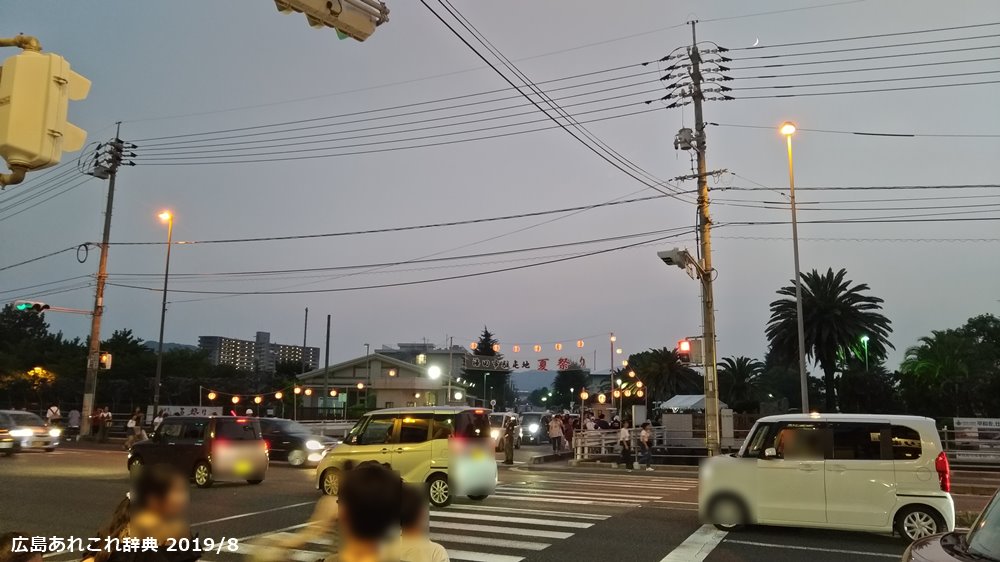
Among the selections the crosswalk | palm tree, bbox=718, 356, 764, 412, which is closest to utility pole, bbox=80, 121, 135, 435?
the crosswalk

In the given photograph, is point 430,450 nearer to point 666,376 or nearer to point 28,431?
point 28,431

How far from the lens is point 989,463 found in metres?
22.2

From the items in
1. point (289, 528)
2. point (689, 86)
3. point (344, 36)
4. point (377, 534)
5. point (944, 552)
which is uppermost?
point (689, 86)

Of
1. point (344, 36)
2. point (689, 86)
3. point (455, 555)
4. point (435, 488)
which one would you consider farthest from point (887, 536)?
point (689, 86)

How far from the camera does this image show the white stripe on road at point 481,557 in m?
8.66

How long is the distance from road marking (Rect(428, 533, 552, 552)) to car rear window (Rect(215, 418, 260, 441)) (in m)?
8.85

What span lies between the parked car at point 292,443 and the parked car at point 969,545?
20.8m

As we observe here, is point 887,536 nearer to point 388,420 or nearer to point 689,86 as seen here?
point 388,420

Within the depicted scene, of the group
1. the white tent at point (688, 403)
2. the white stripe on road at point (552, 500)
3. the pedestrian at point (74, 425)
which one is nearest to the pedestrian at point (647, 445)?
the white stripe on road at point (552, 500)

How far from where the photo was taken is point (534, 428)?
41156mm

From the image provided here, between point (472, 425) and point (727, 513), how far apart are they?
5493 millimetres

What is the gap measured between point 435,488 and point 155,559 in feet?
33.7

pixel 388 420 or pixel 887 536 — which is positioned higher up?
pixel 388 420

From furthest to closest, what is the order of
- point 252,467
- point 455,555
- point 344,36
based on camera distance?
point 252,467 < point 455,555 < point 344,36
